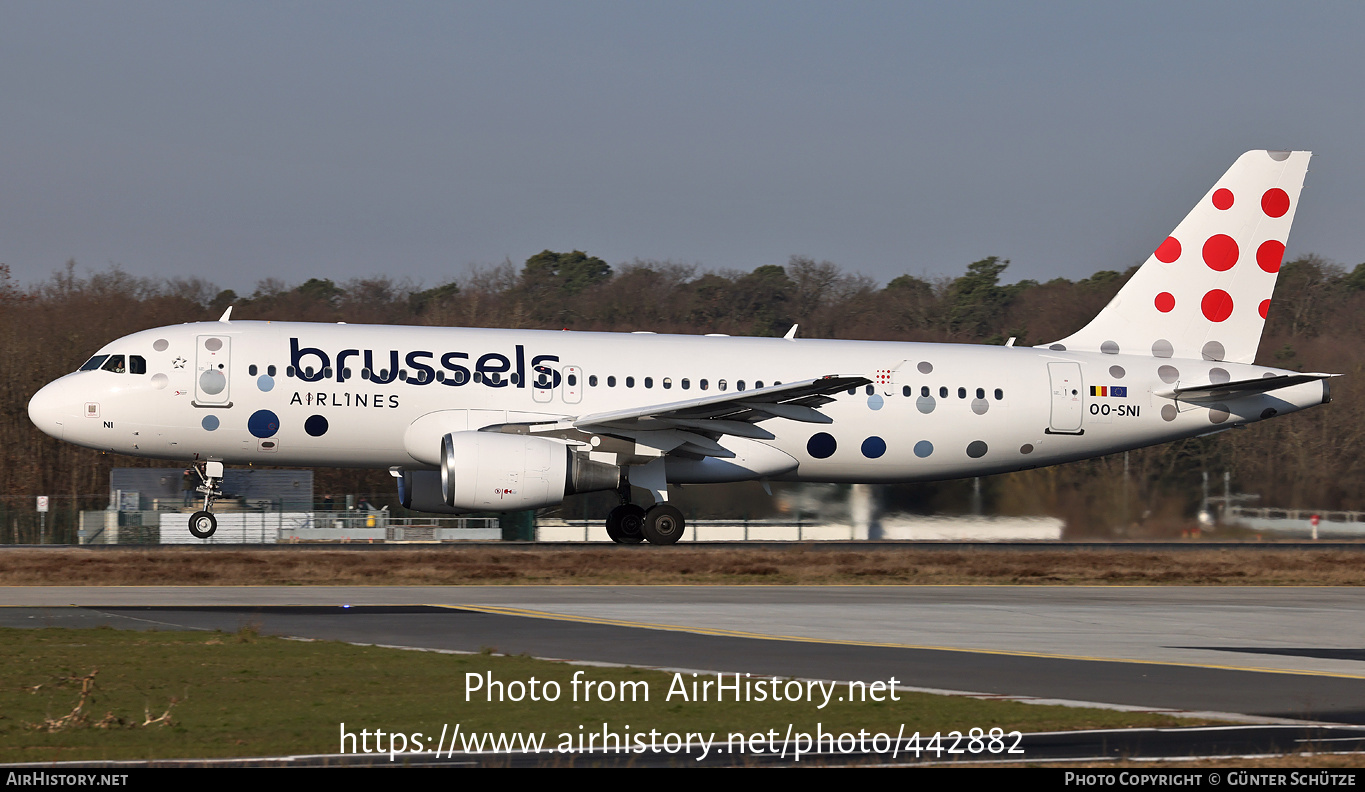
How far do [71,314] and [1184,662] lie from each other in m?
50.7

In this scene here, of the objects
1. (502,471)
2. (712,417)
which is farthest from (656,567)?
(712,417)

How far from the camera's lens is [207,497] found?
26.8m

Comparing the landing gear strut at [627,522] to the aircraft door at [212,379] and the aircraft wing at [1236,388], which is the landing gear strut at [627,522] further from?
the aircraft wing at [1236,388]

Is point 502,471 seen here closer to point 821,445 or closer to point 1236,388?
point 821,445

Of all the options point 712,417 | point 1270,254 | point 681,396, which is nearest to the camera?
point 712,417

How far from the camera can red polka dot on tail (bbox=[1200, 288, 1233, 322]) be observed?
31516 mm

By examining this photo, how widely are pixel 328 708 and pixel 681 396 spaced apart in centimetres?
1782

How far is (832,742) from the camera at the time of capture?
30.6 ft

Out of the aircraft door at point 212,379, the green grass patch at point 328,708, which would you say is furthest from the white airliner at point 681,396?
the green grass patch at point 328,708

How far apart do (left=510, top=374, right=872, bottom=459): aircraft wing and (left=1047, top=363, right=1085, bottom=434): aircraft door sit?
5.32m

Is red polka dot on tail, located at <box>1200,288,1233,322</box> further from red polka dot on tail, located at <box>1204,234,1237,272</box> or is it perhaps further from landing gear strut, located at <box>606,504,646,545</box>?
landing gear strut, located at <box>606,504,646,545</box>

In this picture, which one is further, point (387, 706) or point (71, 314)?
point (71, 314)
